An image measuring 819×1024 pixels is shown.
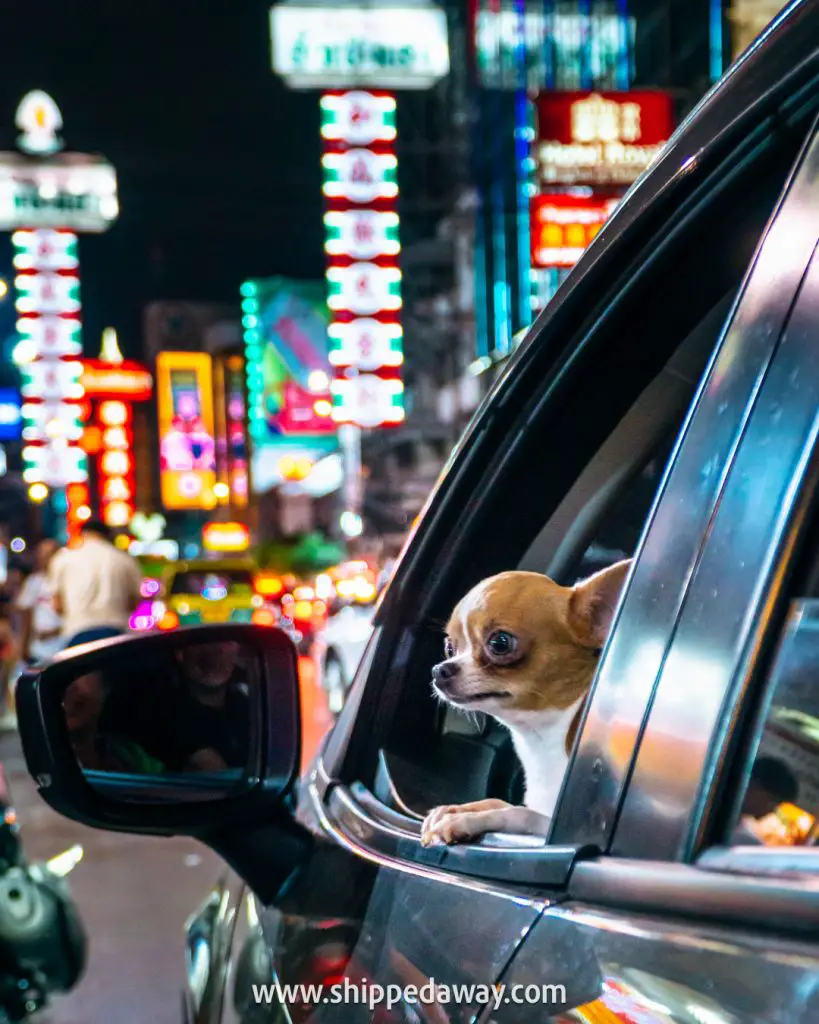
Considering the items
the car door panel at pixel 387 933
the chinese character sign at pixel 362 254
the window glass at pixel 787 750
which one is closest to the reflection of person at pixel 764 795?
the window glass at pixel 787 750

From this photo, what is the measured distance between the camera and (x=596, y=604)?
156 centimetres

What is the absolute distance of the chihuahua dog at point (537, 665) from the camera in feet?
5.16

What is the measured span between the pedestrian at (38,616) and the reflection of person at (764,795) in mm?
10319

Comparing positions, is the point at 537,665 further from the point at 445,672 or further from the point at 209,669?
the point at 209,669

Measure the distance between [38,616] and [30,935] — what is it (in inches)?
305

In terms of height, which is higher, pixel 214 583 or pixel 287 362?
pixel 287 362

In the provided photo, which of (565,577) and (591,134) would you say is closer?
(565,577)

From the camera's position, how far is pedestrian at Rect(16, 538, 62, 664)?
11.6 metres

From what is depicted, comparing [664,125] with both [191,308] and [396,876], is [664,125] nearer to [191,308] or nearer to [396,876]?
[396,876]

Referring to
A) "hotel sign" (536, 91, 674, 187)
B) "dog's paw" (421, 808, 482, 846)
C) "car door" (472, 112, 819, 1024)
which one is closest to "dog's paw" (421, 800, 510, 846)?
"dog's paw" (421, 808, 482, 846)

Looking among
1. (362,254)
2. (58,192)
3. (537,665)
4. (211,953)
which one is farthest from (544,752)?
(58,192)

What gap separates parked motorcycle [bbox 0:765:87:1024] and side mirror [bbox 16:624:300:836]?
237cm

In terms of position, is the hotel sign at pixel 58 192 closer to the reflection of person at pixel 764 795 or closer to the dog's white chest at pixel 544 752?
the dog's white chest at pixel 544 752

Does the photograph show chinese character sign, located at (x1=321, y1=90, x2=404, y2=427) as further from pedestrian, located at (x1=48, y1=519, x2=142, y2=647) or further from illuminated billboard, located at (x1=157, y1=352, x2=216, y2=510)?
illuminated billboard, located at (x1=157, y1=352, x2=216, y2=510)
